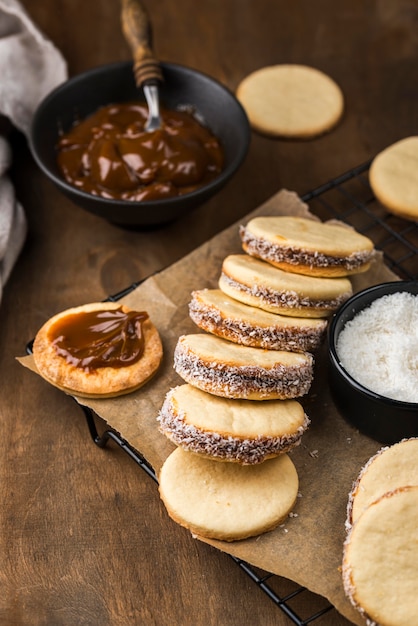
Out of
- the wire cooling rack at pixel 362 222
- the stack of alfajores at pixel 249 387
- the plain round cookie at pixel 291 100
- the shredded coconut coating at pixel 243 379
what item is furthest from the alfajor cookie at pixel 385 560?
the plain round cookie at pixel 291 100

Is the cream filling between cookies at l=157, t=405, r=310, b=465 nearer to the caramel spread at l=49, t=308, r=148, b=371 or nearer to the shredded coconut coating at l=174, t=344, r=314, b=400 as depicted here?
the shredded coconut coating at l=174, t=344, r=314, b=400

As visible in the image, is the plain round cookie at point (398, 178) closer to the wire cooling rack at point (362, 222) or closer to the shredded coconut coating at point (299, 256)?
the wire cooling rack at point (362, 222)

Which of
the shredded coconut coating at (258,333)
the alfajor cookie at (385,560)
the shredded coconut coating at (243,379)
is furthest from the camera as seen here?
the shredded coconut coating at (258,333)

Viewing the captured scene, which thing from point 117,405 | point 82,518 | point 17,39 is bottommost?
point 82,518

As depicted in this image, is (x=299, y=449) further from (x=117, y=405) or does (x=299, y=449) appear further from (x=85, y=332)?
(x=85, y=332)

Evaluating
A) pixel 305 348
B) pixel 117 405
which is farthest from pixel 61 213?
pixel 305 348

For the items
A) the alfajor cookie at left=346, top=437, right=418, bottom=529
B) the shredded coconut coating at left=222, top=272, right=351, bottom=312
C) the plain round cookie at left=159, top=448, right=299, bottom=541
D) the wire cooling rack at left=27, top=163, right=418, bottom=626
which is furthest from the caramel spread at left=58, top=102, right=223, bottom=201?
the alfajor cookie at left=346, top=437, right=418, bottom=529

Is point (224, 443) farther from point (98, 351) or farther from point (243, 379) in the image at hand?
point (98, 351)
